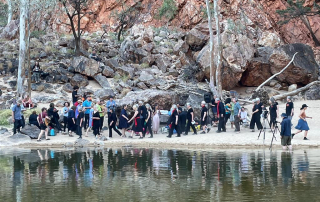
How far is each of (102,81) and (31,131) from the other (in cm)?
1186

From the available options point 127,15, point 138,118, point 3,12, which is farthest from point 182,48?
point 3,12

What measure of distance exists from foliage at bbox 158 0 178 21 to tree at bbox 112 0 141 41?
2.93 m

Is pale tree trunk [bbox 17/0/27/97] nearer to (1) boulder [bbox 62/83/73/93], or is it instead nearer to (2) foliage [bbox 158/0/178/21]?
(1) boulder [bbox 62/83/73/93]

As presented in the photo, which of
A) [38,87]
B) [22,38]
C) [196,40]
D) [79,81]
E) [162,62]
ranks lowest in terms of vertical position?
[38,87]

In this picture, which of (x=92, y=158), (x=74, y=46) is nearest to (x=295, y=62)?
(x=74, y=46)

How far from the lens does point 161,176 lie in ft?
39.8

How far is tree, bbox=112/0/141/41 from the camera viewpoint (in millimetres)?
46812

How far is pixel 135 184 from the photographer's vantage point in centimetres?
1108

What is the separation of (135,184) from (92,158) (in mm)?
5194

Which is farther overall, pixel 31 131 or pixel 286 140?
pixel 31 131

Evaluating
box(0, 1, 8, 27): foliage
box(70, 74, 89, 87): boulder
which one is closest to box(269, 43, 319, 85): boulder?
box(70, 74, 89, 87): boulder

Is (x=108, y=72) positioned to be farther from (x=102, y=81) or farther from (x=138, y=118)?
(x=138, y=118)

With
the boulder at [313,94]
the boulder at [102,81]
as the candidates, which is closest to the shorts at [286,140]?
the boulder at [313,94]

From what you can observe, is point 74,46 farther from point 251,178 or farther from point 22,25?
point 251,178
